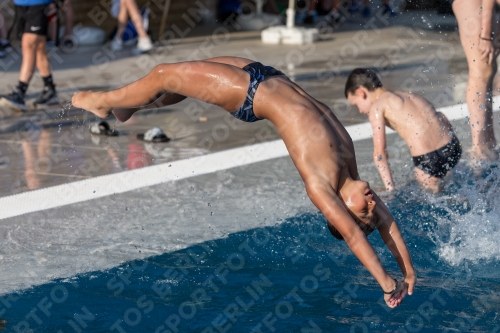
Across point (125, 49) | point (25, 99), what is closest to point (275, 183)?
point (25, 99)

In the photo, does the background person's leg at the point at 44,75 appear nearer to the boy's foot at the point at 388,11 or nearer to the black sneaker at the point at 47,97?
the black sneaker at the point at 47,97

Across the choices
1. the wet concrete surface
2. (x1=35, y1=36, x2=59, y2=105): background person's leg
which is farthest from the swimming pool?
(x1=35, y1=36, x2=59, y2=105): background person's leg

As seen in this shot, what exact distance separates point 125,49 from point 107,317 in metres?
8.62

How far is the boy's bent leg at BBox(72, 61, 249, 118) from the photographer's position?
14.6ft

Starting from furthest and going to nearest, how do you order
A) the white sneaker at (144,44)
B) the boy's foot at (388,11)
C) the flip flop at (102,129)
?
the boy's foot at (388,11) < the white sneaker at (144,44) < the flip flop at (102,129)

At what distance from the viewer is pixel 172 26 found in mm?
14570

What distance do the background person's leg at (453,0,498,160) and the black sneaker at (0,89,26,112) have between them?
172 inches

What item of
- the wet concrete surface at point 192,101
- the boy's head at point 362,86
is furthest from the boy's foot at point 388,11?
the boy's head at point 362,86

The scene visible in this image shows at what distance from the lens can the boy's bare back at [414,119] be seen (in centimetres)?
588

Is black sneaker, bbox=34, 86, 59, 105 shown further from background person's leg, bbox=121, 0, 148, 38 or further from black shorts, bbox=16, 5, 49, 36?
background person's leg, bbox=121, 0, 148, 38

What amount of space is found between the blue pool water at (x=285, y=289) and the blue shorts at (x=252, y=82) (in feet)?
3.23

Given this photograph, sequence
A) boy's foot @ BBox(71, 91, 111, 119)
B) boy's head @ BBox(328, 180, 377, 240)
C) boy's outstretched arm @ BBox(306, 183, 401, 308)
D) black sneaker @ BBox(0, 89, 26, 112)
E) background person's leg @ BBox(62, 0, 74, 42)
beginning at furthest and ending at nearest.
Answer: background person's leg @ BBox(62, 0, 74, 42)
black sneaker @ BBox(0, 89, 26, 112)
boy's foot @ BBox(71, 91, 111, 119)
boy's head @ BBox(328, 180, 377, 240)
boy's outstretched arm @ BBox(306, 183, 401, 308)

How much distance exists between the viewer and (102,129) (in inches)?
304

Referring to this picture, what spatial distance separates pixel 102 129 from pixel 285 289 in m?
3.58
